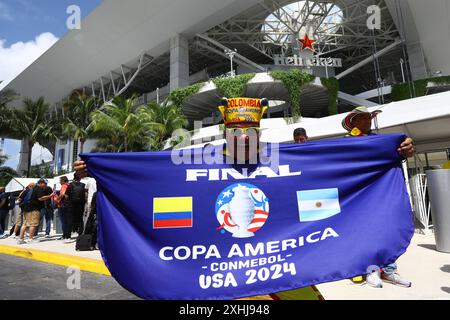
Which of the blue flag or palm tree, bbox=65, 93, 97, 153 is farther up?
palm tree, bbox=65, 93, 97, 153

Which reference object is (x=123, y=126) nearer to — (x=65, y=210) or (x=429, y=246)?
(x=65, y=210)

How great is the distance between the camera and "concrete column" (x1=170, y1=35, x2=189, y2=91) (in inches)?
1003

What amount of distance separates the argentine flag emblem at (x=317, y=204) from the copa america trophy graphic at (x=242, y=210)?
39 cm

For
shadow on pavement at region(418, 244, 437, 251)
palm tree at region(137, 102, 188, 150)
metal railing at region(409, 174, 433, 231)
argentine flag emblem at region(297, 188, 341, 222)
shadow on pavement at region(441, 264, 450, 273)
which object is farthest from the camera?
palm tree at region(137, 102, 188, 150)

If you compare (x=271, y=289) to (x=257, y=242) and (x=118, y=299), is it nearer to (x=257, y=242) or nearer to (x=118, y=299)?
(x=257, y=242)

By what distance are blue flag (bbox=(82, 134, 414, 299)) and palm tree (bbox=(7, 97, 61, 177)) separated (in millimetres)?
32540

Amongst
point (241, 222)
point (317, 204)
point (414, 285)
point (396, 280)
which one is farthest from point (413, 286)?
point (241, 222)

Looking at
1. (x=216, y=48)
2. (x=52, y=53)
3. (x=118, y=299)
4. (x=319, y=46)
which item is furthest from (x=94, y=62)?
(x=118, y=299)

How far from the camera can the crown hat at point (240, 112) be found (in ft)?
8.27

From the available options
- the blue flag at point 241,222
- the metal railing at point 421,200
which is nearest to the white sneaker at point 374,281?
the blue flag at point 241,222

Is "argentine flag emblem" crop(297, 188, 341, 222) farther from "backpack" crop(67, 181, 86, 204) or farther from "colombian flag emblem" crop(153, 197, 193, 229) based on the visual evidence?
"backpack" crop(67, 181, 86, 204)

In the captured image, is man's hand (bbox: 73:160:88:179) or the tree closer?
man's hand (bbox: 73:160:88:179)

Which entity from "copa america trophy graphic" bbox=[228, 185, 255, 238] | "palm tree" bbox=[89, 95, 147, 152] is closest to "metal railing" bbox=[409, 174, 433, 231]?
"copa america trophy graphic" bbox=[228, 185, 255, 238]

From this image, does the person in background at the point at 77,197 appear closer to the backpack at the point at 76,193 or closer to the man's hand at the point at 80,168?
the backpack at the point at 76,193
